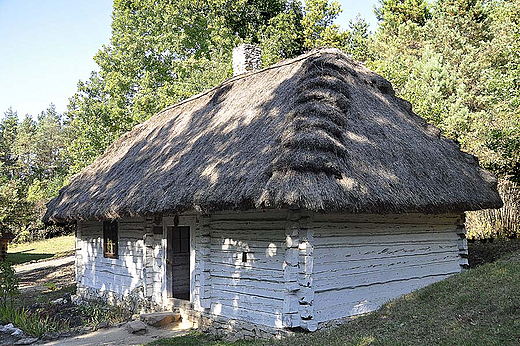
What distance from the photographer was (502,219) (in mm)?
16031

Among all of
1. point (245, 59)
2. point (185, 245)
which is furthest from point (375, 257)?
point (245, 59)

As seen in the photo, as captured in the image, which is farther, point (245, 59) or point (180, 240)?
point (245, 59)

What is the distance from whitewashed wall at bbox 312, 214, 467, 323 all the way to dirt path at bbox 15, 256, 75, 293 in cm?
1368

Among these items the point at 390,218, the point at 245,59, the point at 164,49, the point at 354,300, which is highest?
the point at 164,49

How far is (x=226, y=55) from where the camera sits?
25.2m

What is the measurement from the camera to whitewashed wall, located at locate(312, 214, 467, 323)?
27.6 feet

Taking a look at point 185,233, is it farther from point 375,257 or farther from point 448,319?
point 448,319

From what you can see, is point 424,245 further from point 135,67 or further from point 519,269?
point 135,67

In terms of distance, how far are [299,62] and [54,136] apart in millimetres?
47958

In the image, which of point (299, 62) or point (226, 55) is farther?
point (226, 55)

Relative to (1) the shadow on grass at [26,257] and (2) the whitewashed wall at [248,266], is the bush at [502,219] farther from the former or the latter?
(1) the shadow on grass at [26,257]

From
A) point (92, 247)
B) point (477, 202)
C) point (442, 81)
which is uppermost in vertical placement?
point (442, 81)

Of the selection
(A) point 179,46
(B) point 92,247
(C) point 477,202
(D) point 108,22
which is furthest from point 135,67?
(C) point 477,202

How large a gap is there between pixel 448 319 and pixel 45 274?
1987 centimetres
